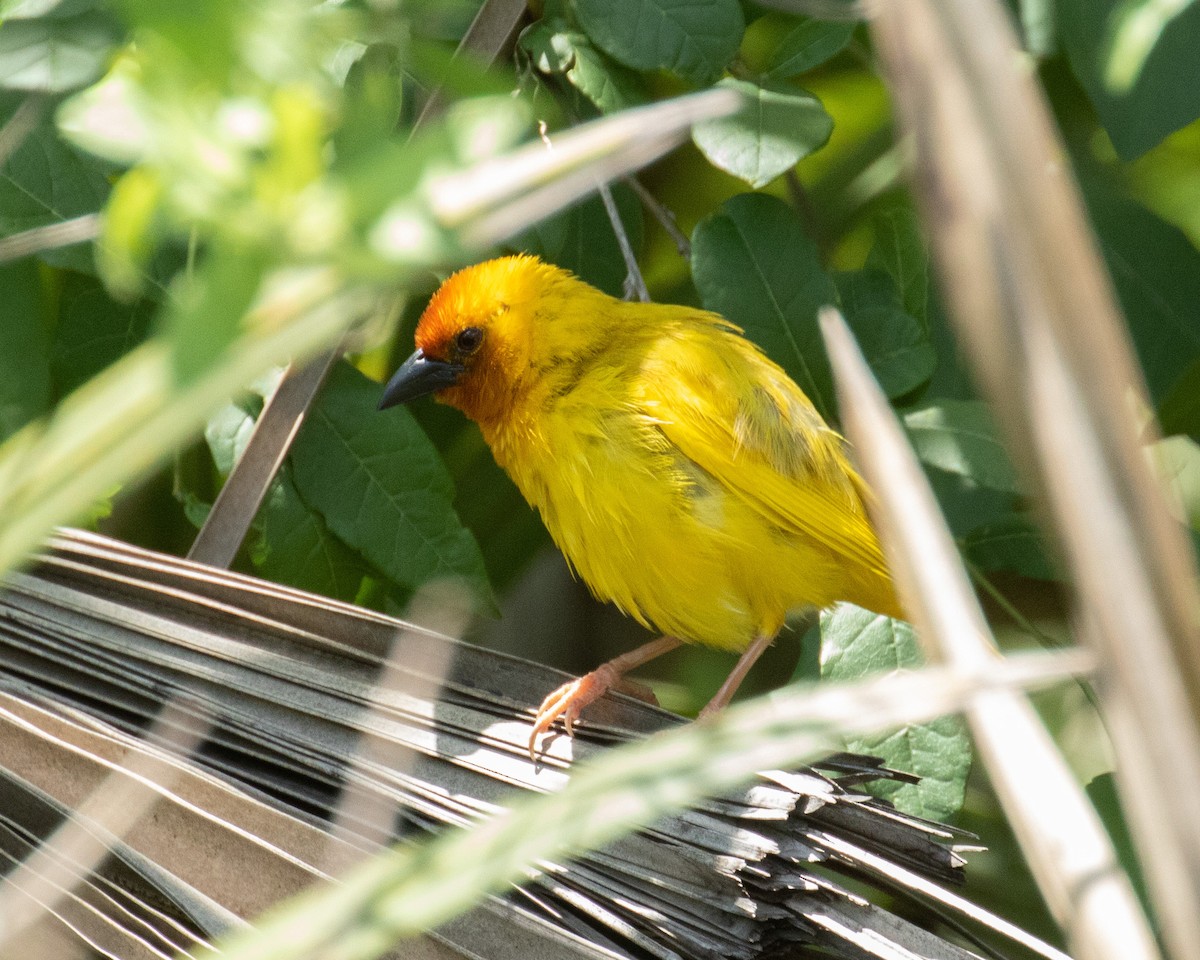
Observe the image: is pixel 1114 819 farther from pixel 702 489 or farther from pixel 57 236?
pixel 57 236

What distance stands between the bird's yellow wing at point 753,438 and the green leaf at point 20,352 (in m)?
1.24

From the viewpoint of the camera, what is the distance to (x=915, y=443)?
269 cm

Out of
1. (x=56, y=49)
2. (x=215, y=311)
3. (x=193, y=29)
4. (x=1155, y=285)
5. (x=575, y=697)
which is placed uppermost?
(x=1155, y=285)

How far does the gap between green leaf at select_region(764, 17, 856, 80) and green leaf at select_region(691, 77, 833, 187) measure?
0.08m

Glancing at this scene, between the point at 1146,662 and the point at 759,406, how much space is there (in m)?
2.19

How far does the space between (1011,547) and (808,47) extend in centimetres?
117

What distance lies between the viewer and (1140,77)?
2311 millimetres

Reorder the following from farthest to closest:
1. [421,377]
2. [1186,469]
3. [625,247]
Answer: [1186,469], [421,377], [625,247]

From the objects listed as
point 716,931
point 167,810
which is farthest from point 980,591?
point 167,810

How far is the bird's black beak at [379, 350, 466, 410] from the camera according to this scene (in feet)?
10.1

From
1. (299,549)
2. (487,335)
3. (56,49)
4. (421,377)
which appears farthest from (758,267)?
(56,49)

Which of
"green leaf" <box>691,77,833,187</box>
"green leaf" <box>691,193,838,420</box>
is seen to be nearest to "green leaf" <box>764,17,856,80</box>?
"green leaf" <box>691,77,833,187</box>

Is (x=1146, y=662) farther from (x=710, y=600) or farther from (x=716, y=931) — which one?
(x=710, y=600)

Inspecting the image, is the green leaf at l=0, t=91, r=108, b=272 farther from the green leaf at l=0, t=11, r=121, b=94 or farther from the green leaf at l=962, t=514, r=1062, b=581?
the green leaf at l=962, t=514, r=1062, b=581
